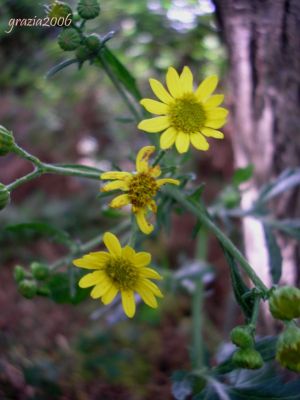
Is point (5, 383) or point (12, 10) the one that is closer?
point (5, 383)

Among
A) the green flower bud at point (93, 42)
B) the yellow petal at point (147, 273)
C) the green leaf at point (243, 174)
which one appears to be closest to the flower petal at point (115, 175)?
the yellow petal at point (147, 273)

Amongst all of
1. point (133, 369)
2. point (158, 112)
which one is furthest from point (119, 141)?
point (158, 112)

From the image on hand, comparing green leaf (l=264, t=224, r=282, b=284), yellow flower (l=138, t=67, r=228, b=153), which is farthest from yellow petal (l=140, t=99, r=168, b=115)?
green leaf (l=264, t=224, r=282, b=284)

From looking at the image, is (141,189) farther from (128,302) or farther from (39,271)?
(39,271)

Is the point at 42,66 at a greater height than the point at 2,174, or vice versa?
the point at 42,66

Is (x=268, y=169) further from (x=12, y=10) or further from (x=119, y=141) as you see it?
(x=119, y=141)

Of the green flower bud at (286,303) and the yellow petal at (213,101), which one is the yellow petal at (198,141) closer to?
the yellow petal at (213,101)
